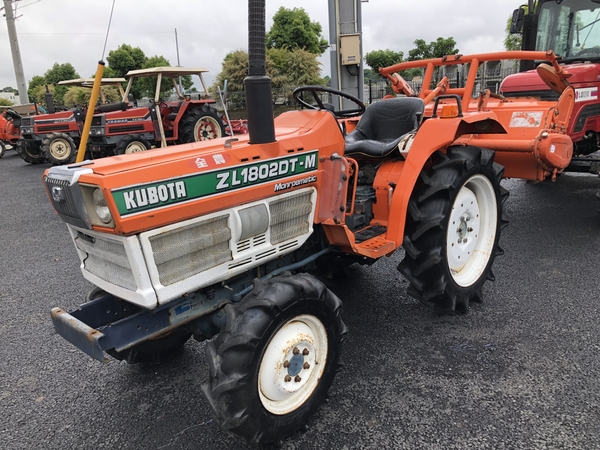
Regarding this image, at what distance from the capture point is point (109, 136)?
10.3 metres

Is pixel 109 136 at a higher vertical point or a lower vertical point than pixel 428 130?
lower

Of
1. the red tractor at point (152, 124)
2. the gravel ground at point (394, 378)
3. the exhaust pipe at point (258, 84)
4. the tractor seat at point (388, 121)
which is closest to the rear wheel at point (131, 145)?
the red tractor at point (152, 124)

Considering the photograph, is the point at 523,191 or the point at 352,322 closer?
the point at 352,322

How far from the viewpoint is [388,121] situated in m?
3.42

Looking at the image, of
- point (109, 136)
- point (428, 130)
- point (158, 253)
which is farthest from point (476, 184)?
point (109, 136)

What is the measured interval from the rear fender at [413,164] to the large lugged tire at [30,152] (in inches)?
487

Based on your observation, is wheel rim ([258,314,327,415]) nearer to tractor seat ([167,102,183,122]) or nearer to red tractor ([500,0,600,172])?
red tractor ([500,0,600,172])

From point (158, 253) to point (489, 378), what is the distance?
1810 mm

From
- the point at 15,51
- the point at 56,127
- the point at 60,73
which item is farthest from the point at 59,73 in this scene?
the point at 56,127

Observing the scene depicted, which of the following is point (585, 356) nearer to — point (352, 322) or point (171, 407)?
point (352, 322)

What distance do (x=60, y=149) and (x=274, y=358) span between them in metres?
11.1

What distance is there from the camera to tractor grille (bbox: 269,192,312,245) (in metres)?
2.38

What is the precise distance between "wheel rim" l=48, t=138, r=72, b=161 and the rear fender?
408 inches

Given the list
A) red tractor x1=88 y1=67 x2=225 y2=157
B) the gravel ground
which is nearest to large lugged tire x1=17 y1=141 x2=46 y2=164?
red tractor x1=88 y1=67 x2=225 y2=157
